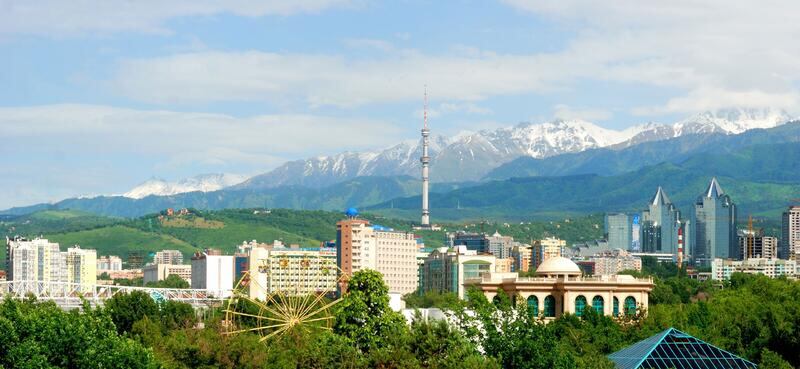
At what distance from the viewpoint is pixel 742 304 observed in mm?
78125

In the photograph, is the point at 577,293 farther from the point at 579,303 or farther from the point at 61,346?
the point at 61,346

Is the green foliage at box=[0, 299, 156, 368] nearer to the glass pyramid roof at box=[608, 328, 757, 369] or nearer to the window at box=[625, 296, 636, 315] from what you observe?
the glass pyramid roof at box=[608, 328, 757, 369]

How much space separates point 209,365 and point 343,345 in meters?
6.83

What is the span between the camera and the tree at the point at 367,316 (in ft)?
168

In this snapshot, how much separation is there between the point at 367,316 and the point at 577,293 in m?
33.3

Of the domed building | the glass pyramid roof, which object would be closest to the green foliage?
the glass pyramid roof

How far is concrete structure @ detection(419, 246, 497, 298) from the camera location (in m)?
180

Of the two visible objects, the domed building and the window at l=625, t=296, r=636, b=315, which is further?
the window at l=625, t=296, r=636, b=315

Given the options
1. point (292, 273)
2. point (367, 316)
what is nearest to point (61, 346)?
point (367, 316)

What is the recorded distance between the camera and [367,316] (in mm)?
51906

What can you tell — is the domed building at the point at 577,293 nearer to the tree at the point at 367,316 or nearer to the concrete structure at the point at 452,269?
the tree at the point at 367,316

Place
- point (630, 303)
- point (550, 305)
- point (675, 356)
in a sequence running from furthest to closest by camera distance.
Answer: point (630, 303), point (550, 305), point (675, 356)

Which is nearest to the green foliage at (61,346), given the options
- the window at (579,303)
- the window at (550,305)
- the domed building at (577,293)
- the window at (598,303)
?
the domed building at (577,293)

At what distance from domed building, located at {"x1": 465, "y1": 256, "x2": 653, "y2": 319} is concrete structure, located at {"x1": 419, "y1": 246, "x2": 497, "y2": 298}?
89487mm
